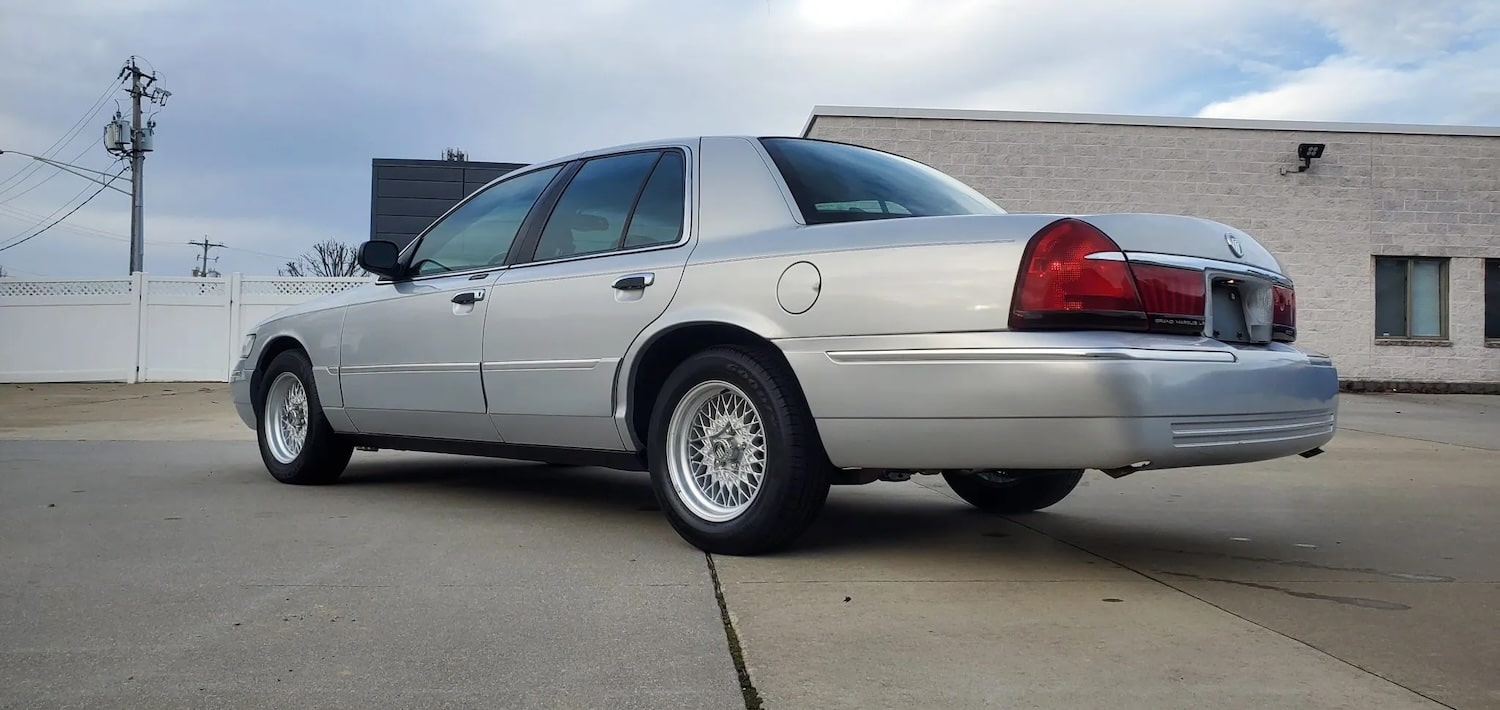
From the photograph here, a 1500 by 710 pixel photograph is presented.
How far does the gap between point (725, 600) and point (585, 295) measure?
1.57 metres

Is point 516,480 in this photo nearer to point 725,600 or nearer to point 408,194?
point 725,600

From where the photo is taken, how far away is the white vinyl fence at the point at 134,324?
57.0 ft

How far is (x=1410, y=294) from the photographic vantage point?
17.0 m

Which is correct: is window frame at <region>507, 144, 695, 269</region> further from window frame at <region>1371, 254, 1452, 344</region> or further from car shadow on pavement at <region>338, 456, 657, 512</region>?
window frame at <region>1371, 254, 1452, 344</region>

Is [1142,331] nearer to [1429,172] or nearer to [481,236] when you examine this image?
[481,236]

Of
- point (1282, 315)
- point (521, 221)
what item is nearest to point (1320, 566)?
point (1282, 315)

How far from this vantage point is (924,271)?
3.44 meters

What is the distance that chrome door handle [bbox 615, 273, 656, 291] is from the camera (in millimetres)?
4191

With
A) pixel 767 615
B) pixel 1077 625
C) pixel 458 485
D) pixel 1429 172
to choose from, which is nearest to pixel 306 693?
pixel 767 615

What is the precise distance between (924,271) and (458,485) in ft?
12.0

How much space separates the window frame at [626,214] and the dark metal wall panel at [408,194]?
13.8m

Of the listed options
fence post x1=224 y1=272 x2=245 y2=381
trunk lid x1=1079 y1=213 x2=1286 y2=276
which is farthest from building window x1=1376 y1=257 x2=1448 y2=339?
fence post x1=224 y1=272 x2=245 y2=381

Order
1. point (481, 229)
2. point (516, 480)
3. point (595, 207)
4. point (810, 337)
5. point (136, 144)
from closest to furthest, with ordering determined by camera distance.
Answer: point (810, 337)
point (595, 207)
point (481, 229)
point (516, 480)
point (136, 144)

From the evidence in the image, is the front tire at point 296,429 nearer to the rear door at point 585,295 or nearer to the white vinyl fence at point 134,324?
the rear door at point 585,295
